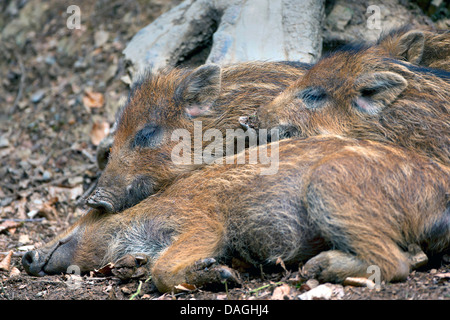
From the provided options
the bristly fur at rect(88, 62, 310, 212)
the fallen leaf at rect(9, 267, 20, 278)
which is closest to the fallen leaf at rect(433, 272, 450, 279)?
the bristly fur at rect(88, 62, 310, 212)

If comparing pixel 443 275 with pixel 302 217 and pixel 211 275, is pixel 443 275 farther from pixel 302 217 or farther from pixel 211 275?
pixel 211 275

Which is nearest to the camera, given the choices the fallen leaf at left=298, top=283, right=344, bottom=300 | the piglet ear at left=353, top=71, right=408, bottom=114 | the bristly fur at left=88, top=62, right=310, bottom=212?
the fallen leaf at left=298, top=283, right=344, bottom=300

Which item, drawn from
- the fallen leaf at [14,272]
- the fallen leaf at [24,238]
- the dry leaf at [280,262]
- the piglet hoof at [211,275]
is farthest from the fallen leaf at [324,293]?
the fallen leaf at [24,238]

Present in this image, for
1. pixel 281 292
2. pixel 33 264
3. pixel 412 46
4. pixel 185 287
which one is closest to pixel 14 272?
pixel 33 264

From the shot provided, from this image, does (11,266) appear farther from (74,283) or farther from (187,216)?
(187,216)

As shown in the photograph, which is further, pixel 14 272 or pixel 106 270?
pixel 14 272

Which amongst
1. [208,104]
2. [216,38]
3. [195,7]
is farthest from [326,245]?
[195,7]

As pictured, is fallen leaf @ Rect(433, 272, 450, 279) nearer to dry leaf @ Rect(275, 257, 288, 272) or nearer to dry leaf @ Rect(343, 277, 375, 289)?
dry leaf @ Rect(343, 277, 375, 289)
